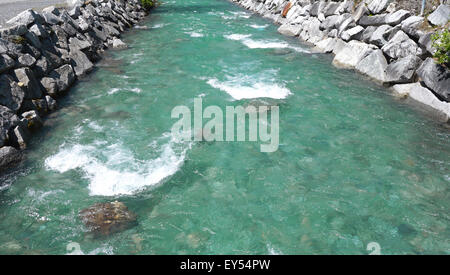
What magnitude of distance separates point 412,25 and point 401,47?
1.16 meters

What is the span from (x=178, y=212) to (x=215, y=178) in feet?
4.87

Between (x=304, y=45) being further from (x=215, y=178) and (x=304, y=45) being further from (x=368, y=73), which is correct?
(x=215, y=178)

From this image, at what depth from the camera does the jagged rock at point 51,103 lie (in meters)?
11.6

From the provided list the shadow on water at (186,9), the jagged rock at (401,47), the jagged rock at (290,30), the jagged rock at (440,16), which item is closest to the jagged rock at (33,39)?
the jagged rock at (401,47)

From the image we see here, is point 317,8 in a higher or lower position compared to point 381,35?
higher

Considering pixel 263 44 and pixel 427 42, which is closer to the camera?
pixel 427 42

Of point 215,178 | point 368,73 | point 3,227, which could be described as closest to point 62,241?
point 3,227

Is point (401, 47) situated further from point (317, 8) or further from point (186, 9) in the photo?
point (186, 9)

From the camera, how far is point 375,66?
570 inches

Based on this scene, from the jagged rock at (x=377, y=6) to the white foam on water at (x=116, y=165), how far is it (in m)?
12.6

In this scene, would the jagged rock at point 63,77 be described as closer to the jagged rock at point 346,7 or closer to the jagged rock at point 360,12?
the jagged rock at point 360,12

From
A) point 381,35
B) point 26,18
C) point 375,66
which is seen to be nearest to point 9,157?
point 26,18

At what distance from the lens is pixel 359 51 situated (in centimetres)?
1608

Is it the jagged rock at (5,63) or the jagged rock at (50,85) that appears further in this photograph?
the jagged rock at (50,85)
